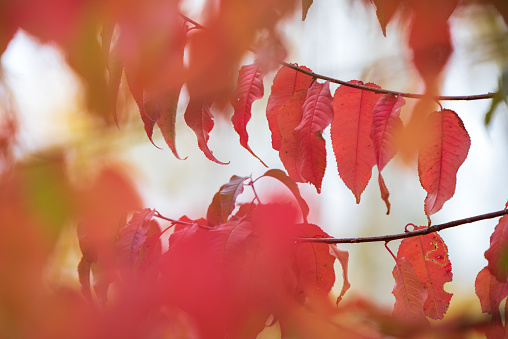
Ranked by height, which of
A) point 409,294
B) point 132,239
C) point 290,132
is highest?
point 290,132

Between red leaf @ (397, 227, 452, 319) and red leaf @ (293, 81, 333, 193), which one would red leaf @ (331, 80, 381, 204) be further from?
red leaf @ (397, 227, 452, 319)

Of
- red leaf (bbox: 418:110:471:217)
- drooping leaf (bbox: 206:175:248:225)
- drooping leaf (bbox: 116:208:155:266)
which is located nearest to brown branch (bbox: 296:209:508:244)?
red leaf (bbox: 418:110:471:217)

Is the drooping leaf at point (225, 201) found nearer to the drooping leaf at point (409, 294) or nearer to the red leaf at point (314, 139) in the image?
the red leaf at point (314, 139)

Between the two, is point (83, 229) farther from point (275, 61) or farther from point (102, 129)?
point (275, 61)

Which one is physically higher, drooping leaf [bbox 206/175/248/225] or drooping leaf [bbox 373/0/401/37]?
drooping leaf [bbox 373/0/401/37]

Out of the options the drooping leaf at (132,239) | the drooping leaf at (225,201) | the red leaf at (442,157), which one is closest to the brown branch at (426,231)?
the red leaf at (442,157)

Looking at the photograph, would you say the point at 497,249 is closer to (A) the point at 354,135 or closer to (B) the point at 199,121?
(A) the point at 354,135

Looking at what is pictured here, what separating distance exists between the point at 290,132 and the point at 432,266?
0.30m

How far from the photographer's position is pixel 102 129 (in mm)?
760

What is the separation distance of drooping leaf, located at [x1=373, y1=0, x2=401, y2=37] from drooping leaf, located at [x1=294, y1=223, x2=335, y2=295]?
0.30 metres

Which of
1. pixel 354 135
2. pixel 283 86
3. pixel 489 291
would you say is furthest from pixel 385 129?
pixel 489 291

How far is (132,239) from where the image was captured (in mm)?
720

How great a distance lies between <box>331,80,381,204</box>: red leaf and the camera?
2.10 ft

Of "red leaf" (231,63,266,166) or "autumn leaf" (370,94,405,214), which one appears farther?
"red leaf" (231,63,266,166)
